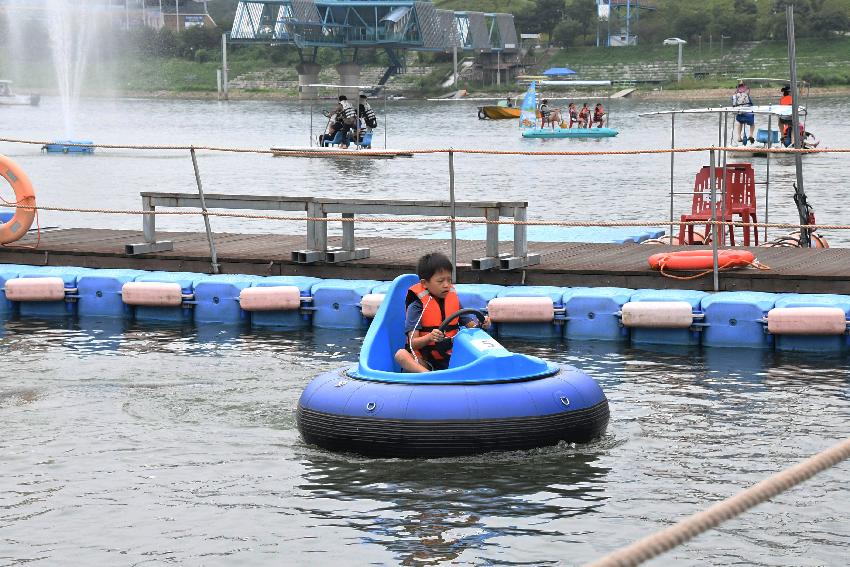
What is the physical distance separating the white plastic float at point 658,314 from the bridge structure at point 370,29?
423 feet

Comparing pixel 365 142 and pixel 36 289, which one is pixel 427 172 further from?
pixel 36 289

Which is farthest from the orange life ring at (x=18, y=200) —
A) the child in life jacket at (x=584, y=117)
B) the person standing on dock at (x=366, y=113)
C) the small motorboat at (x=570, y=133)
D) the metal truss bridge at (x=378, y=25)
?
the metal truss bridge at (x=378, y=25)

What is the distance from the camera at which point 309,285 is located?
56.5 feet

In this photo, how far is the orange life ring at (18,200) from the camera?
1942cm

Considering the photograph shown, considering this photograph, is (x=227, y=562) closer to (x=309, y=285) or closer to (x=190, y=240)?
(x=309, y=285)

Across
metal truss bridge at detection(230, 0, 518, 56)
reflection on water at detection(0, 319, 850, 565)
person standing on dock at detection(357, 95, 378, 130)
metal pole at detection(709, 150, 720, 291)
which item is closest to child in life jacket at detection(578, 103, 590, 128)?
person standing on dock at detection(357, 95, 378, 130)

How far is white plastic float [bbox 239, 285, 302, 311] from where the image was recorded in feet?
55.9

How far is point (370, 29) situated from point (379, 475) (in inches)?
5475

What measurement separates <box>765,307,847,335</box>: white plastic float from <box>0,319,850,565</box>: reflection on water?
30 centimetres

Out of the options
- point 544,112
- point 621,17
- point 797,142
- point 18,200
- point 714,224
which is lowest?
point 714,224

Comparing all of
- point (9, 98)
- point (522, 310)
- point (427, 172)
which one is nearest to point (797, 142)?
point (522, 310)

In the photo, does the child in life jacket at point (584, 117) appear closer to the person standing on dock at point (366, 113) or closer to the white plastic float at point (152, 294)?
the person standing on dock at point (366, 113)

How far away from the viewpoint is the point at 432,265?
432 inches

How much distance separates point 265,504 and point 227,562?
3.85 feet
